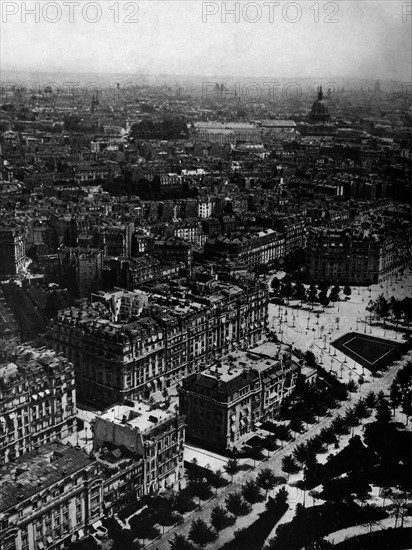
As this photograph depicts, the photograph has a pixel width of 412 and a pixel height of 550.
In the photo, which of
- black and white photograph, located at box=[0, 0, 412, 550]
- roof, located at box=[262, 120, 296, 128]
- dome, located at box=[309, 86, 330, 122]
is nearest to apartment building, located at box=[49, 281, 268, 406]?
black and white photograph, located at box=[0, 0, 412, 550]

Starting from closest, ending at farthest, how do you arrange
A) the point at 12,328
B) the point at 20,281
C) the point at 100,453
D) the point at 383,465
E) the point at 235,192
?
the point at 100,453 < the point at 383,465 < the point at 12,328 < the point at 20,281 < the point at 235,192

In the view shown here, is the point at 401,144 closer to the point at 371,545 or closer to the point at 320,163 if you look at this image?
the point at 320,163

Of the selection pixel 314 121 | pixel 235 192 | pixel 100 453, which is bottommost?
pixel 100 453

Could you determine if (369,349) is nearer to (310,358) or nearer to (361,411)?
(310,358)

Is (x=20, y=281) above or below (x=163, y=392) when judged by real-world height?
above

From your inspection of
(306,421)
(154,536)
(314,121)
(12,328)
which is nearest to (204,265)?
(12,328)

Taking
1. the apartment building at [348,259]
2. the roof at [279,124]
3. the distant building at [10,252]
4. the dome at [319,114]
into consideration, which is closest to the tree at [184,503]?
the distant building at [10,252]

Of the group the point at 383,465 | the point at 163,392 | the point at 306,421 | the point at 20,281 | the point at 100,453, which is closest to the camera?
the point at 100,453
